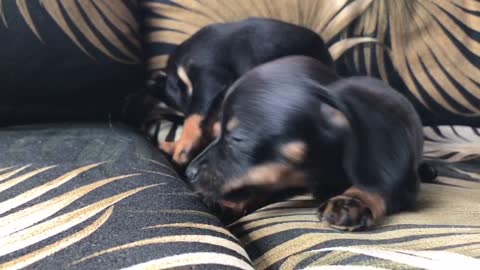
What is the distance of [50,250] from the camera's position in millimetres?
744

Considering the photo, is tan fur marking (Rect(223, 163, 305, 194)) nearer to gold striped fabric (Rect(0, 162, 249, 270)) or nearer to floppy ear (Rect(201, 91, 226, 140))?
gold striped fabric (Rect(0, 162, 249, 270))

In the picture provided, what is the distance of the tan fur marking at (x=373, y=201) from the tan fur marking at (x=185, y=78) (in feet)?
2.06

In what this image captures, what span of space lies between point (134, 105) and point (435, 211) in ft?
2.84

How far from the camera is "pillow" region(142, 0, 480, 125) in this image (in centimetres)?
160

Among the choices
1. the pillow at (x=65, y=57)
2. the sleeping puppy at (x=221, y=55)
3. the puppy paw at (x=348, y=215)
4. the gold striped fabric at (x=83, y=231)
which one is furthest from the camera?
the sleeping puppy at (x=221, y=55)

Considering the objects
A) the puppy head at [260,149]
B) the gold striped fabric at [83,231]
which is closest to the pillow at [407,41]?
the puppy head at [260,149]

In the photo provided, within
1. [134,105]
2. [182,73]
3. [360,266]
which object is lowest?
[134,105]

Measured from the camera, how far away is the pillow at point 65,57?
1356 millimetres

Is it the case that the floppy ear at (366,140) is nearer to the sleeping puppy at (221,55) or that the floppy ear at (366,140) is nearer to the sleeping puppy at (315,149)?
the sleeping puppy at (315,149)

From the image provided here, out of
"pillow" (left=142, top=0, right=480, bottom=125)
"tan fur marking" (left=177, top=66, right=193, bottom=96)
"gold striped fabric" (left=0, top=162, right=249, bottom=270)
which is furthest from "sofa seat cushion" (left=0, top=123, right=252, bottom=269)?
"pillow" (left=142, top=0, right=480, bottom=125)

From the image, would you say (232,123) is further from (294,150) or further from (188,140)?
(188,140)

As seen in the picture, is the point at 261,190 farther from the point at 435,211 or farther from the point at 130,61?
the point at 130,61

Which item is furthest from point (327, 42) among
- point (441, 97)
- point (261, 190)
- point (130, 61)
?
point (261, 190)

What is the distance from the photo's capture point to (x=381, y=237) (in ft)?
2.93
